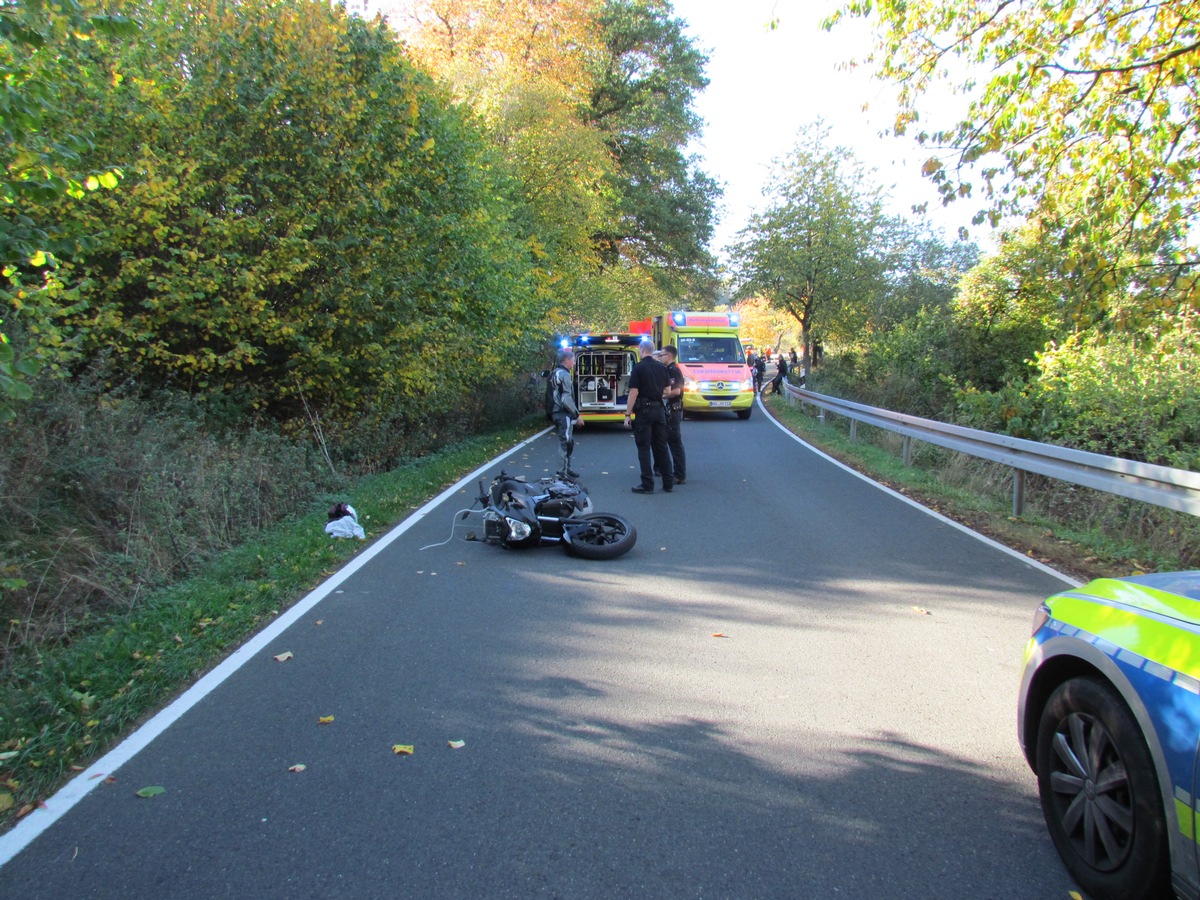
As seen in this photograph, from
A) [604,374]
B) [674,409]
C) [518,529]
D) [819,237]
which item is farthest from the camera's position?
[819,237]

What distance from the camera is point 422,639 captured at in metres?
5.46

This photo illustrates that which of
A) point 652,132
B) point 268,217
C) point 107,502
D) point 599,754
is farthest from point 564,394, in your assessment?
point 652,132

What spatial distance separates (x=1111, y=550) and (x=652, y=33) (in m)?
32.9

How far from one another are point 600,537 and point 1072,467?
15.8ft

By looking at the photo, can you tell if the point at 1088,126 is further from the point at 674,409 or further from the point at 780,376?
the point at 780,376

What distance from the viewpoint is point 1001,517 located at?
9.86 m

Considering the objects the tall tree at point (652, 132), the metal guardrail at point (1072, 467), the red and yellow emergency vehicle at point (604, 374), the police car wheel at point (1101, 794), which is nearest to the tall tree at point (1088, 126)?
the metal guardrail at point (1072, 467)

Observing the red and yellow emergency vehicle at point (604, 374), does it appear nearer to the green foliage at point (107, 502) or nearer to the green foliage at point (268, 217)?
the green foliage at point (268, 217)

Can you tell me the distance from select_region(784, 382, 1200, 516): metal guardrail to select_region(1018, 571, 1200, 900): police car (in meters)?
4.37

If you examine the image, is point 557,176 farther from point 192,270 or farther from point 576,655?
point 576,655

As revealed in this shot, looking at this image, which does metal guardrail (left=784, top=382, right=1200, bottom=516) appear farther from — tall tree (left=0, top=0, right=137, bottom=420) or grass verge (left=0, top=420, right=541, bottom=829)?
tall tree (left=0, top=0, right=137, bottom=420)

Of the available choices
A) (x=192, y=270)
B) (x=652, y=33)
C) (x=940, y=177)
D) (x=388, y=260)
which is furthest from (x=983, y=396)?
(x=652, y=33)

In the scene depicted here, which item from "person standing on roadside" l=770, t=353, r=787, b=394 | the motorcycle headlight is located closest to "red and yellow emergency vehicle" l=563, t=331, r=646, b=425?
the motorcycle headlight

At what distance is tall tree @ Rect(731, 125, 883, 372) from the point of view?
118ft
